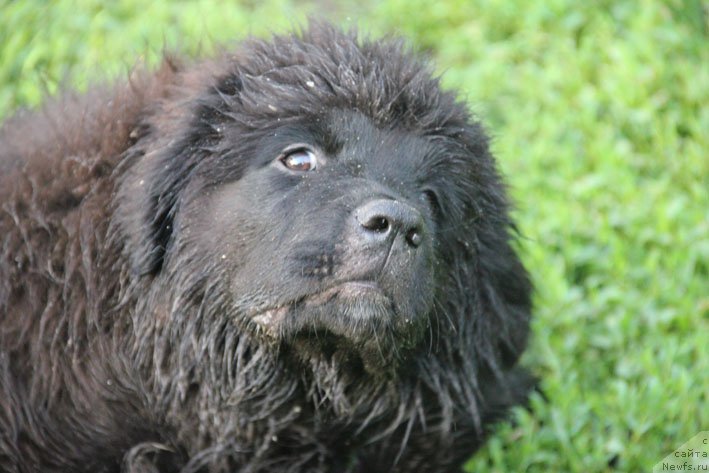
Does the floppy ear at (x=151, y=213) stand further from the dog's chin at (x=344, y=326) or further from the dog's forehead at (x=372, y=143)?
the dog's forehead at (x=372, y=143)

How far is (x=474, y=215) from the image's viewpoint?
4.88 metres

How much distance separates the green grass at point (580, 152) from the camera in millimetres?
5660

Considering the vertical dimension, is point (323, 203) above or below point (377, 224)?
above

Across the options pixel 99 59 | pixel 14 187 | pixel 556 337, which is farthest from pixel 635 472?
pixel 99 59

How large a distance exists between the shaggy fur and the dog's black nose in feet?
A: 0.13

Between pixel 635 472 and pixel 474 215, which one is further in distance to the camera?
pixel 635 472

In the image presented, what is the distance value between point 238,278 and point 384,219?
626mm

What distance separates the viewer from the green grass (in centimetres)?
566

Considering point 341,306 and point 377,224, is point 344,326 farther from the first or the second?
point 377,224

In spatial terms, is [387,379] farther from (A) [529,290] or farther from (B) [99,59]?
(B) [99,59]

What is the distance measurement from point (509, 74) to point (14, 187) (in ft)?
12.6

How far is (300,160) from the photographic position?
14.8ft

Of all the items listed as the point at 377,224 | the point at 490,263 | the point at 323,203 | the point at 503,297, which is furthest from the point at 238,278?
the point at 503,297

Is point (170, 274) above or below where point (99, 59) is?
below
